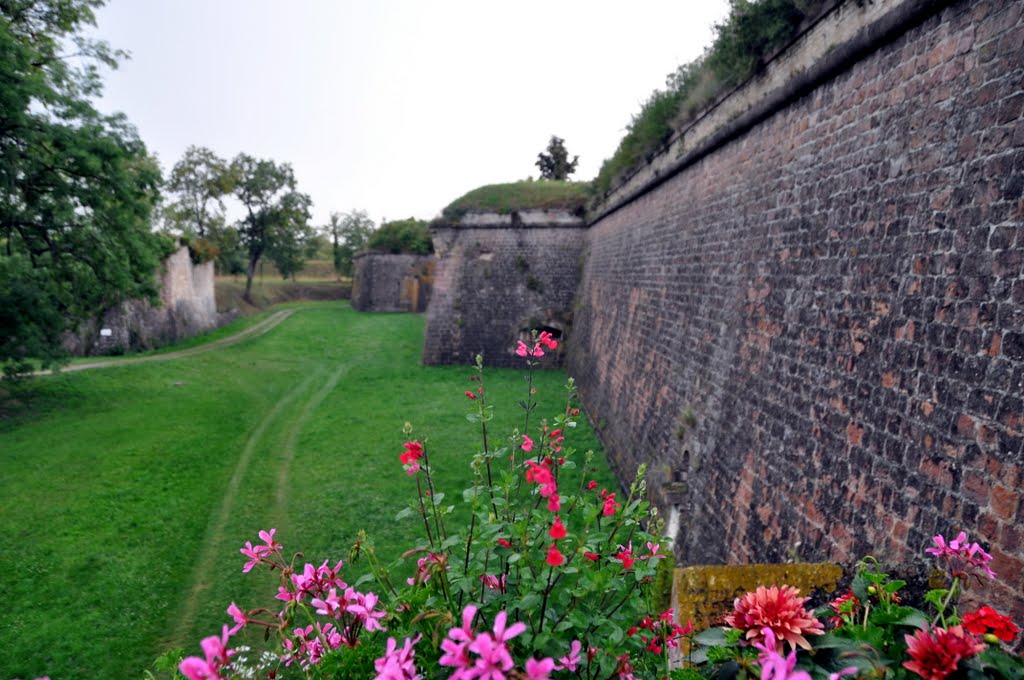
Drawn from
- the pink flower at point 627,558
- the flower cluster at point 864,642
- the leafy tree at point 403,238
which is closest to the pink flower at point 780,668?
the flower cluster at point 864,642

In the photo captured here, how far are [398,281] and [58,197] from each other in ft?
74.4

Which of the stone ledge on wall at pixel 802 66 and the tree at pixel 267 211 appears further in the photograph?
the tree at pixel 267 211


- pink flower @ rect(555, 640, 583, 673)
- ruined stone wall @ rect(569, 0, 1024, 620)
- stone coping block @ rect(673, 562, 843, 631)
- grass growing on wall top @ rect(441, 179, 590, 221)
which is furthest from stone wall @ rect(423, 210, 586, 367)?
pink flower @ rect(555, 640, 583, 673)

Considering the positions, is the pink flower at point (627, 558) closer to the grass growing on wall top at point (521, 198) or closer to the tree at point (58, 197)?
the tree at point (58, 197)

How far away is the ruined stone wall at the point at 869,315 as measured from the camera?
8.91 ft

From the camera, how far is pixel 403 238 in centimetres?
3306

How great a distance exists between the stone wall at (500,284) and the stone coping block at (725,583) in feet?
49.3

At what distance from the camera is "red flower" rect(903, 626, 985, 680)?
1.16 m

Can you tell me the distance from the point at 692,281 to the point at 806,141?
2.53m

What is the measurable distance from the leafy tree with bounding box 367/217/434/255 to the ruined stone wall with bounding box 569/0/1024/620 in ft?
90.8

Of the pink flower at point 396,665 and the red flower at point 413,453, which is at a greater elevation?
the red flower at point 413,453

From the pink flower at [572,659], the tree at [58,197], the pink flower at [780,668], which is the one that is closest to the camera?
the pink flower at [780,668]

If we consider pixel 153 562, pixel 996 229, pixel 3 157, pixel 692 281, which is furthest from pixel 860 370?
pixel 3 157

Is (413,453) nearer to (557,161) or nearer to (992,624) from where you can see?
(992,624)
